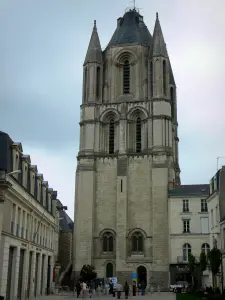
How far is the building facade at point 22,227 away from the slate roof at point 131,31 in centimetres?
3374

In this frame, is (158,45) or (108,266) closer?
(108,266)

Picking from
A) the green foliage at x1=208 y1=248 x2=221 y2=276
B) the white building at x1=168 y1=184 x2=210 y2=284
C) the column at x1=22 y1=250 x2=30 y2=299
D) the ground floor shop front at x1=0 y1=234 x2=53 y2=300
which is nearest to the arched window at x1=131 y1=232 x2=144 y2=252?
the white building at x1=168 y1=184 x2=210 y2=284

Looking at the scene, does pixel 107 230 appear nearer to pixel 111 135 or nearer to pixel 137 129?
pixel 111 135

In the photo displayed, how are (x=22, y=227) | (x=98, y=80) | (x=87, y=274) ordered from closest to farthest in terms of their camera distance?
(x=22, y=227)
(x=87, y=274)
(x=98, y=80)

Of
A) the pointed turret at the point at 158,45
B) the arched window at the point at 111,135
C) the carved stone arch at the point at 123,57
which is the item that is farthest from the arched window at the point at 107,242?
the pointed turret at the point at 158,45

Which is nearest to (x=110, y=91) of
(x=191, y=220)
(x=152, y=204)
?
(x=152, y=204)

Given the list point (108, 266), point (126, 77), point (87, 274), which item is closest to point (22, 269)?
point (87, 274)

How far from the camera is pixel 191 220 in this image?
53.3m

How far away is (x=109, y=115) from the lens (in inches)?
2462

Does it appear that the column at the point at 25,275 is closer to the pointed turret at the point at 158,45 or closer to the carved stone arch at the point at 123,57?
the pointed turret at the point at 158,45

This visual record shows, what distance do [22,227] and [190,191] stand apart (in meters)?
29.4

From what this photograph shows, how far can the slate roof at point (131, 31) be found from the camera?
66662 millimetres

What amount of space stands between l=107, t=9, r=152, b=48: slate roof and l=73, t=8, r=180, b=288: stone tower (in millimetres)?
254

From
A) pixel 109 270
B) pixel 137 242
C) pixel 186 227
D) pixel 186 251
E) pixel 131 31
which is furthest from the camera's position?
pixel 131 31
